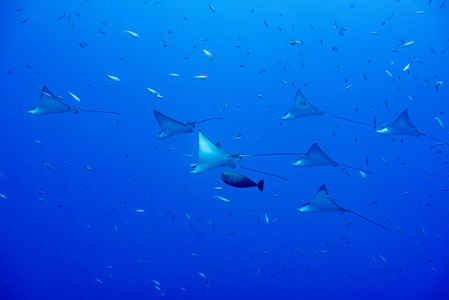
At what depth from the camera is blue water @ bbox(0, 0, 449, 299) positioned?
6.92 m

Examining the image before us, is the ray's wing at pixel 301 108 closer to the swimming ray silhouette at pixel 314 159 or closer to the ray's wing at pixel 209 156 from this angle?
the swimming ray silhouette at pixel 314 159

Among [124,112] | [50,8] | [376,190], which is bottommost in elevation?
[376,190]

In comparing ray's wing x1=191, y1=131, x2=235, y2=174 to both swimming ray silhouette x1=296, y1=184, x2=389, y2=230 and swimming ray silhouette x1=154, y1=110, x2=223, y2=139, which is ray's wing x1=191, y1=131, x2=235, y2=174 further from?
swimming ray silhouette x1=296, y1=184, x2=389, y2=230

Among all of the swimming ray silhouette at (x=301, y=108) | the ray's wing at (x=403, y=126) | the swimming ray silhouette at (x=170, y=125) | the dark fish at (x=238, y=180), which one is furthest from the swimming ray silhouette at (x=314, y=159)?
the dark fish at (x=238, y=180)

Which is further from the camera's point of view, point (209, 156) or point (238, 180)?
point (209, 156)

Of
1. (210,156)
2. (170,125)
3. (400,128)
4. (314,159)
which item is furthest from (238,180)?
(400,128)

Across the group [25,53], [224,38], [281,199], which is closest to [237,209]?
[281,199]

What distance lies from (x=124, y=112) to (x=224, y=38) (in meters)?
2.99

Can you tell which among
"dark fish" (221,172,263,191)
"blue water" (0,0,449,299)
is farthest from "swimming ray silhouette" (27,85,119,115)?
"blue water" (0,0,449,299)

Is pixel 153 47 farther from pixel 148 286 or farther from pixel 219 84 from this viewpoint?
pixel 148 286

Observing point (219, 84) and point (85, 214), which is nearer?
point (85, 214)

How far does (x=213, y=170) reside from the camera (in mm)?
7191

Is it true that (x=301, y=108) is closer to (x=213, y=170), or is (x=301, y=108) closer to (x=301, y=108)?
(x=301, y=108)

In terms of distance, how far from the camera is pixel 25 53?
23.1 ft
